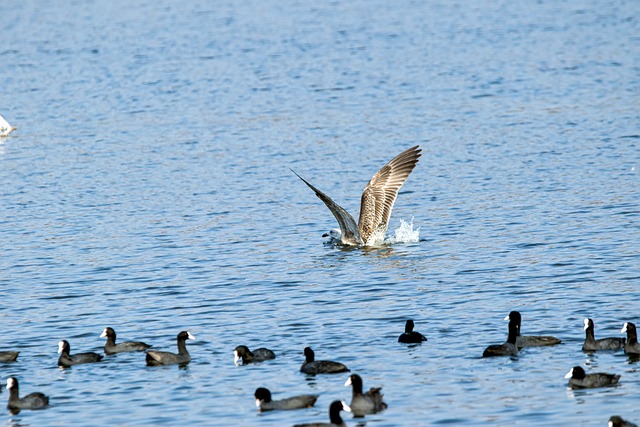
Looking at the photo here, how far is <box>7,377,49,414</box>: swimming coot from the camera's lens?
1716cm

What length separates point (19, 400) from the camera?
1714 cm

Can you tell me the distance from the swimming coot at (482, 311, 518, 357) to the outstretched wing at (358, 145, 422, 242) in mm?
10093

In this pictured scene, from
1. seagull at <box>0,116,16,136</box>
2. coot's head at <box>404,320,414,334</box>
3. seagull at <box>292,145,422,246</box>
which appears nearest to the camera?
coot's head at <box>404,320,414,334</box>

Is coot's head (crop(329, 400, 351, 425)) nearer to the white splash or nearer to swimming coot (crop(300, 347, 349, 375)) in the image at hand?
swimming coot (crop(300, 347, 349, 375))

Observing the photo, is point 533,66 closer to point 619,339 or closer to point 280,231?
point 280,231

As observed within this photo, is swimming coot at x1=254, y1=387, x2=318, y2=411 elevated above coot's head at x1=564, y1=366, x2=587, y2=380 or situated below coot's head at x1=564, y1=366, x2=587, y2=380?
below

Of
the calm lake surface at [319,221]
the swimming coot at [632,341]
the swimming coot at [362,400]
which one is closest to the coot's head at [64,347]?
the calm lake surface at [319,221]

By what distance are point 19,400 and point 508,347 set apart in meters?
7.56

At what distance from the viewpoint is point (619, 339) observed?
18.6 metres

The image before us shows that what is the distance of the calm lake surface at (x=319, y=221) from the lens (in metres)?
17.9

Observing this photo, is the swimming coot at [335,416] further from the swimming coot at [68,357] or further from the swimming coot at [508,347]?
the swimming coot at [68,357]

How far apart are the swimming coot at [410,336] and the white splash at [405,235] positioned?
8.82 metres

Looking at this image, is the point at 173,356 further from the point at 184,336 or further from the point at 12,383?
the point at 12,383

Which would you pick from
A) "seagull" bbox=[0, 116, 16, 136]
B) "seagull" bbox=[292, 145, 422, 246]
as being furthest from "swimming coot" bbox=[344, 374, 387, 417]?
"seagull" bbox=[0, 116, 16, 136]
